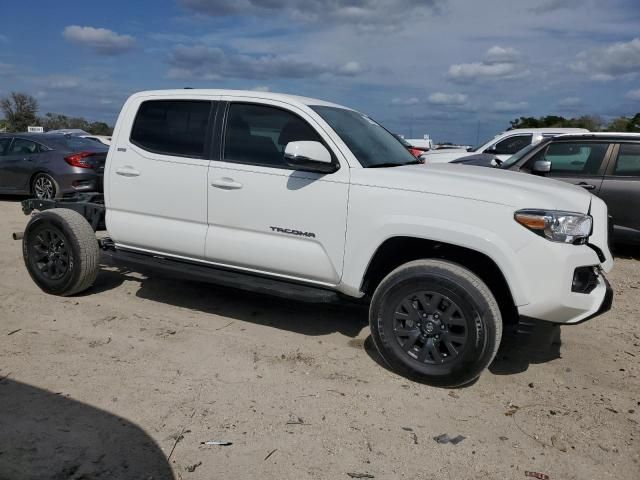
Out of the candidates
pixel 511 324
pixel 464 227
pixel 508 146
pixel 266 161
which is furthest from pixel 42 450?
pixel 508 146

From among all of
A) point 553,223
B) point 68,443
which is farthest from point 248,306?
point 553,223

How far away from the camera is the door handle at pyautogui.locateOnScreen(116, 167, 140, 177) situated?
485cm

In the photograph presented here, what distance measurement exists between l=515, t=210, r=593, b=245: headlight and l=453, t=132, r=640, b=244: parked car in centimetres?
389

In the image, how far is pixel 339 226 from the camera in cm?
402

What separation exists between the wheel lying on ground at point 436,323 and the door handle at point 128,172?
2393 mm

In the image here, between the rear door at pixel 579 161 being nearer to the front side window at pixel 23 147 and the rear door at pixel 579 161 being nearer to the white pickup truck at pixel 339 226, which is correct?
the white pickup truck at pixel 339 226

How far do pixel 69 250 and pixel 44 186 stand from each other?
259 inches

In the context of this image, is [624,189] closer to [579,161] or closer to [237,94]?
[579,161]

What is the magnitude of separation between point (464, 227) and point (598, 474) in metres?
1.54

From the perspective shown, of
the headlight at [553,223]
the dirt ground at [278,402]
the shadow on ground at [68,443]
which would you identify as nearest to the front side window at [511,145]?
the dirt ground at [278,402]

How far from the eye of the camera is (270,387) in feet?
12.2

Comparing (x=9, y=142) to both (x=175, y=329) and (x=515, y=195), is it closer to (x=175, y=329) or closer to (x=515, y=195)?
(x=175, y=329)

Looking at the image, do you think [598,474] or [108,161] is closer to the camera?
[598,474]

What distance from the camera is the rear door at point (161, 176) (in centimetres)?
462
